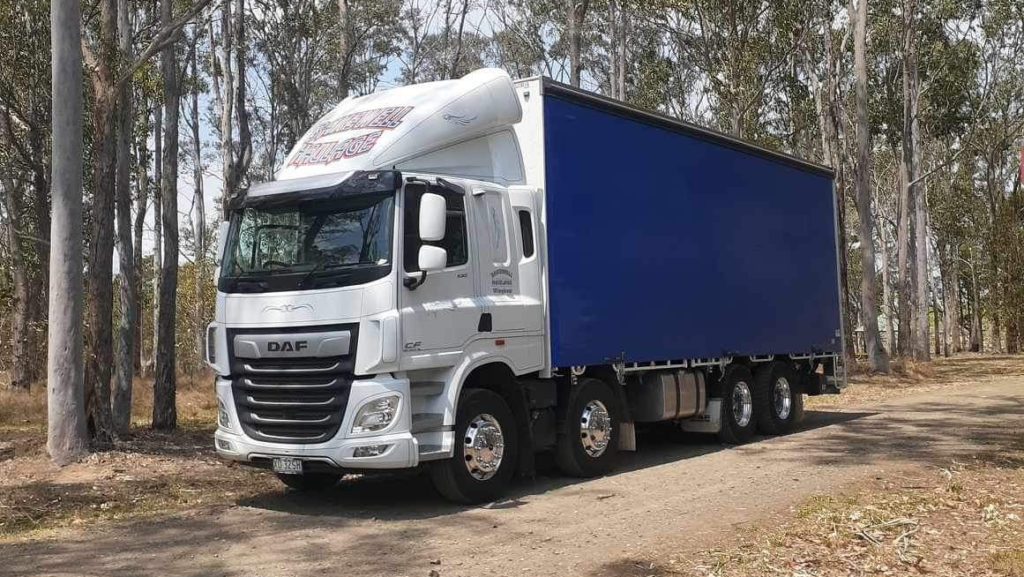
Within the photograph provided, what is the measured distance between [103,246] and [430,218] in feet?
18.6

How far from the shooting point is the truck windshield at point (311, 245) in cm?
814

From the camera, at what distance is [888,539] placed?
6812 millimetres

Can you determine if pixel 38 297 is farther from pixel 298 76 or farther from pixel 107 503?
pixel 107 503

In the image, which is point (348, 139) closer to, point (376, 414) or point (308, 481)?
point (376, 414)

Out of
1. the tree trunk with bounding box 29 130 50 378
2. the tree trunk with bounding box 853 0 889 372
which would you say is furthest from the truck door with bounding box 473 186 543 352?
the tree trunk with bounding box 853 0 889 372

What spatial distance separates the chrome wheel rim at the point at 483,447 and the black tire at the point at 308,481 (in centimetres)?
167

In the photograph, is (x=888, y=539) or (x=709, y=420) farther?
(x=709, y=420)

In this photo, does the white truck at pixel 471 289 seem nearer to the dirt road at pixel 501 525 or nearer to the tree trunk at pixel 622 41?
the dirt road at pixel 501 525

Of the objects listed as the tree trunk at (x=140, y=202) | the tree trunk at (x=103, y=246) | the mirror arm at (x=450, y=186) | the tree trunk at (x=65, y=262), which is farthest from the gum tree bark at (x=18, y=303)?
the mirror arm at (x=450, y=186)

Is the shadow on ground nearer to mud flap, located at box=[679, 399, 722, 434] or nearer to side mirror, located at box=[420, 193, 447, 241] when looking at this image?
mud flap, located at box=[679, 399, 722, 434]

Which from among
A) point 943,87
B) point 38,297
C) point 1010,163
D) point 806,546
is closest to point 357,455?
point 806,546

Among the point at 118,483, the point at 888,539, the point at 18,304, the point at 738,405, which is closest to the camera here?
the point at 888,539

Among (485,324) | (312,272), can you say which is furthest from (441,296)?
(312,272)

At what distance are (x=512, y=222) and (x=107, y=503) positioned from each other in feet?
15.3
